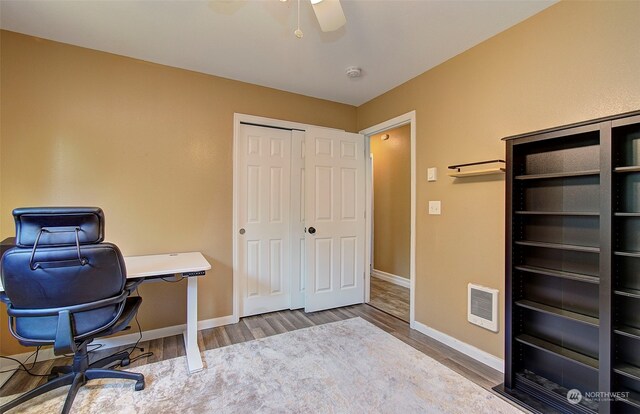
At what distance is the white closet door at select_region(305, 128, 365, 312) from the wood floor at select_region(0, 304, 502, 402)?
0.23 metres

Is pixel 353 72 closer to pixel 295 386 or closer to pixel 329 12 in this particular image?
pixel 329 12

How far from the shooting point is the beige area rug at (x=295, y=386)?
1.68m

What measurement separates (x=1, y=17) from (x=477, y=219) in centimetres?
382

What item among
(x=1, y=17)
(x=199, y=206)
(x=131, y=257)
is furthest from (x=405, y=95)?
(x=1, y=17)

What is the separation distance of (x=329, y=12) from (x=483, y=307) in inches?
91.0

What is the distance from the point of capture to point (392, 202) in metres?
4.56

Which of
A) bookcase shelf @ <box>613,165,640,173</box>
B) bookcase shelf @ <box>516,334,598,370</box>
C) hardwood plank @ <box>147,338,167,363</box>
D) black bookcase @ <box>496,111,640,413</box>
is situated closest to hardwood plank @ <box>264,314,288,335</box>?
hardwood plank @ <box>147,338,167,363</box>

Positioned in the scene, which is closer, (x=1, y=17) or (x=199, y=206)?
(x=1, y=17)

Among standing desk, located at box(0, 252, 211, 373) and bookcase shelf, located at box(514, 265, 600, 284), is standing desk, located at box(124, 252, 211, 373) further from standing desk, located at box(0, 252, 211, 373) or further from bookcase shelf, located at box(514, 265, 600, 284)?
bookcase shelf, located at box(514, 265, 600, 284)

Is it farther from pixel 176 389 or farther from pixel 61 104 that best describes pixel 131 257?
pixel 61 104

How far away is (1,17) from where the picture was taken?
6.51ft

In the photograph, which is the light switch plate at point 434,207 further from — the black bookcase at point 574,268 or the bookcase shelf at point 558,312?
the bookcase shelf at point 558,312

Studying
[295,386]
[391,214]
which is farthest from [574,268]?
[391,214]

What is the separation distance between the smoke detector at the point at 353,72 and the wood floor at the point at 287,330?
2.53 meters
